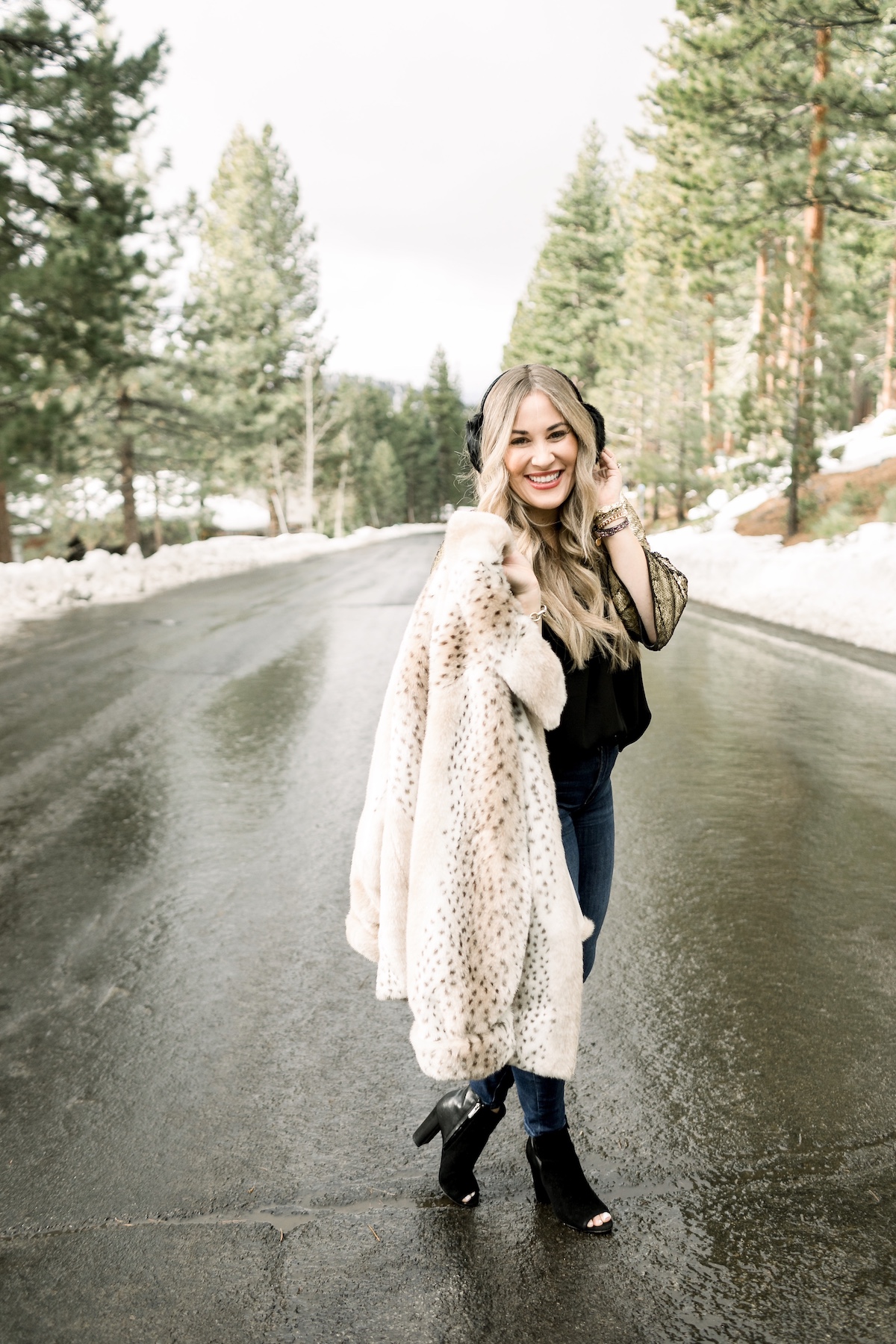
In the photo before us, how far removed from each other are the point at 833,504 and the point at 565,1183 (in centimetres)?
1942

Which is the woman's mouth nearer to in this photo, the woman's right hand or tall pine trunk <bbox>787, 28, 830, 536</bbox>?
the woman's right hand

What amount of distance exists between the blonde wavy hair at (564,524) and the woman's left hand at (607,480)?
0.04m

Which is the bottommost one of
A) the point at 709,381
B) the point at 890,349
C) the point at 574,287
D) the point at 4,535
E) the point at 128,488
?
the point at 4,535

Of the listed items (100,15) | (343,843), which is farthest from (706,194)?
(343,843)

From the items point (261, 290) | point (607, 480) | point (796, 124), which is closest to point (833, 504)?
point (796, 124)

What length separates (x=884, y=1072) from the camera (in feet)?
10.4

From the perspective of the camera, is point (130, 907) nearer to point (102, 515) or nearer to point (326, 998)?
point (326, 998)

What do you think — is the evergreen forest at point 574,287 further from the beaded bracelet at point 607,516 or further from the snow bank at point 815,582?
the snow bank at point 815,582

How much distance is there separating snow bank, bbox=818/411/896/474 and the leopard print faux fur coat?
18.4m

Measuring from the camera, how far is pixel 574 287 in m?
41.1

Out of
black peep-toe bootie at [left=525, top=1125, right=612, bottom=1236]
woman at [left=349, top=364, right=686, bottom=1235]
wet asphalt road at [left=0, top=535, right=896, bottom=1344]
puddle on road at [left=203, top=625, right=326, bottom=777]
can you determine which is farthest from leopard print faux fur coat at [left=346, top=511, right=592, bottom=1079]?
puddle on road at [left=203, top=625, right=326, bottom=777]

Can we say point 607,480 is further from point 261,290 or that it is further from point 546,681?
point 261,290

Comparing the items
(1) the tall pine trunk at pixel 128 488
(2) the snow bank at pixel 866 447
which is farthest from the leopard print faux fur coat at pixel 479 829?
(1) the tall pine trunk at pixel 128 488

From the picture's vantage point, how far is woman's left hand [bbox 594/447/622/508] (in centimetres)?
266
